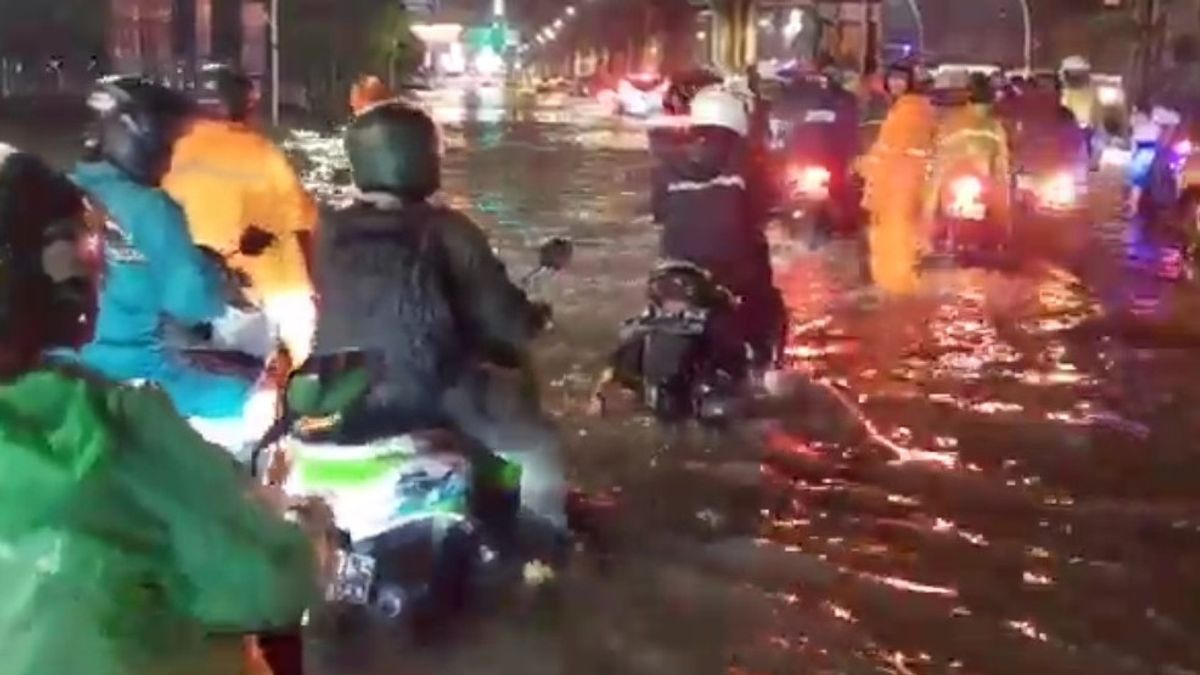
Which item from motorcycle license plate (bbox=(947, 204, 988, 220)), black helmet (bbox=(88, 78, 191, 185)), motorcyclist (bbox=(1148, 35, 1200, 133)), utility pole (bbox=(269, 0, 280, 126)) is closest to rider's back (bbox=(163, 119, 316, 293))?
black helmet (bbox=(88, 78, 191, 185))

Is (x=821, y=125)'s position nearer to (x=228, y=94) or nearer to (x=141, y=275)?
(x=228, y=94)

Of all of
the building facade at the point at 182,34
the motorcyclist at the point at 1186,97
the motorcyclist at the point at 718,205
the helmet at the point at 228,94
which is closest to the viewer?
the helmet at the point at 228,94

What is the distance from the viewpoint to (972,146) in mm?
19312

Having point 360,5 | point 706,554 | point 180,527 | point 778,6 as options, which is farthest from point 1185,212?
point 360,5

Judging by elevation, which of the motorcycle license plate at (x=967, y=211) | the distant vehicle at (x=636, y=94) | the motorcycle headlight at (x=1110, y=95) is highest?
the motorcycle license plate at (x=967, y=211)

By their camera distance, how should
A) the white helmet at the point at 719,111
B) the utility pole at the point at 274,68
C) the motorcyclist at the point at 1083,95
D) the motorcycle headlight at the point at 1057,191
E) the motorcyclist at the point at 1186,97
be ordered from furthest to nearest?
the utility pole at the point at 274,68 < the motorcyclist at the point at 1083,95 < the motorcycle headlight at the point at 1057,191 < the motorcyclist at the point at 1186,97 < the white helmet at the point at 719,111

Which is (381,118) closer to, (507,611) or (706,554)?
(507,611)

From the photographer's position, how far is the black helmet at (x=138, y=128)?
7699 mm

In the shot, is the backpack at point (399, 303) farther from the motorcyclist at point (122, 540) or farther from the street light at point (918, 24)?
the street light at point (918, 24)


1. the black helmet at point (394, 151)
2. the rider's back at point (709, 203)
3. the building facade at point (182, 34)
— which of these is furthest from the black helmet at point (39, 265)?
the building facade at point (182, 34)

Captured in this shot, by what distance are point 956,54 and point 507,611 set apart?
192 ft

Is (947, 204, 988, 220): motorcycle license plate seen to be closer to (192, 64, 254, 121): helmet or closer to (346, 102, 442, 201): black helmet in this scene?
(192, 64, 254, 121): helmet

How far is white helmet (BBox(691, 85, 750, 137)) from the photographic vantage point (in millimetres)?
11469

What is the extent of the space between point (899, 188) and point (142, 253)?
11.4 meters
